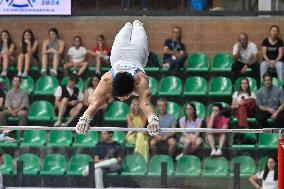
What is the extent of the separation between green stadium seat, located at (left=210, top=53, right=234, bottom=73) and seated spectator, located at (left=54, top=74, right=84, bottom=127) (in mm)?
2754

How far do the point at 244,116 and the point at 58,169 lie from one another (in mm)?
4793

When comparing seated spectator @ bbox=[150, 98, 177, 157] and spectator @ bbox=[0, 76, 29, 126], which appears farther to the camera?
spectator @ bbox=[0, 76, 29, 126]

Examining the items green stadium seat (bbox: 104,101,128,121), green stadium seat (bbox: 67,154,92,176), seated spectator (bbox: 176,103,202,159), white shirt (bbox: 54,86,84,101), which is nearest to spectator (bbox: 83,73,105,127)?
white shirt (bbox: 54,86,84,101)

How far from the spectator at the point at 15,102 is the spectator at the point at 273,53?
14.5 ft

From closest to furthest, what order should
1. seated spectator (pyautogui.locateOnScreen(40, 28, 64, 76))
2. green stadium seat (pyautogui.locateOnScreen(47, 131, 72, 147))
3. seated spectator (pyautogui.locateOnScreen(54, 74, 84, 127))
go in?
green stadium seat (pyautogui.locateOnScreen(47, 131, 72, 147)) < seated spectator (pyautogui.locateOnScreen(54, 74, 84, 127)) < seated spectator (pyautogui.locateOnScreen(40, 28, 64, 76))

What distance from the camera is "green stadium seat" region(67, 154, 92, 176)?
1455 cm

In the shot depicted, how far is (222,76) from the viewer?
19984 mm

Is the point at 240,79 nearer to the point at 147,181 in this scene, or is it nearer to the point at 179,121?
the point at 179,121

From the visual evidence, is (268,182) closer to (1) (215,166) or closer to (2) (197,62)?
(1) (215,166)

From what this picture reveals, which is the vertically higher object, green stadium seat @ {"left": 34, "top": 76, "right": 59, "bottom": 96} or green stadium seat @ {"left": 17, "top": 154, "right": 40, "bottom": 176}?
green stadium seat @ {"left": 34, "top": 76, "right": 59, "bottom": 96}

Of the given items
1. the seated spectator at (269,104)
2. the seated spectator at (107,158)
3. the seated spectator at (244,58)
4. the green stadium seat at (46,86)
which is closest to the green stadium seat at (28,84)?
the green stadium seat at (46,86)

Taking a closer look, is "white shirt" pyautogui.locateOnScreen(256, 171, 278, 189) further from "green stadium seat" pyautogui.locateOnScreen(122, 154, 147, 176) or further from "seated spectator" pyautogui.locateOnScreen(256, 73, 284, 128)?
"seated spectator" pyautogui.locateOnScreen(256, 73, 284, 128)

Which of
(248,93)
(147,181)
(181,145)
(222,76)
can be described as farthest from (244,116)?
(147,181)

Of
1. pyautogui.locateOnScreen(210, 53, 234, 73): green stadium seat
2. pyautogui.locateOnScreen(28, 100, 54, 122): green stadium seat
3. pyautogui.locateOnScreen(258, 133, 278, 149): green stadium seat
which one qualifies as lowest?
pyautogui.locateOnScreen(258, 133, 278, 149): green stadium seat
